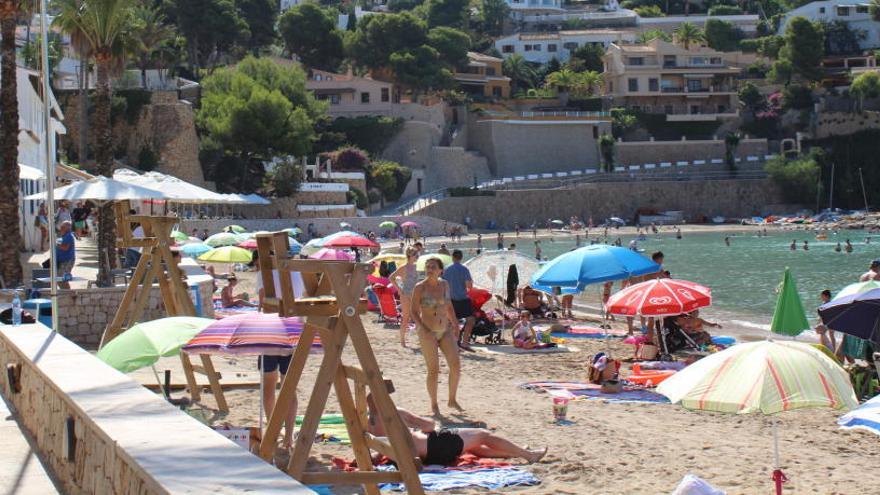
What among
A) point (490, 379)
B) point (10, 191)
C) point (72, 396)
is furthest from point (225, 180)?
point (72, 396)

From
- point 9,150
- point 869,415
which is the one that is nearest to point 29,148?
point 9,150

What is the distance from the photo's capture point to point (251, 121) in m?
56.3

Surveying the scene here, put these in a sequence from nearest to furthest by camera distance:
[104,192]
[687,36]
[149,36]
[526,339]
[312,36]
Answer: [104,192], [526,339], [149,36], [312,36], [687,36]

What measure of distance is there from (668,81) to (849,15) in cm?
2483

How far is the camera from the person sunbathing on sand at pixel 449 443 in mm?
8977

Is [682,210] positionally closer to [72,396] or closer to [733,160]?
[733,160]

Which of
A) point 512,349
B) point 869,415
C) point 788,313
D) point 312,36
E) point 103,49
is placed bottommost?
point 512,349

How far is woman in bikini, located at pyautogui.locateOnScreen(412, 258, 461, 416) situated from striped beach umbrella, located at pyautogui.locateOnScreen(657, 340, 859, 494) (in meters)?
3.44

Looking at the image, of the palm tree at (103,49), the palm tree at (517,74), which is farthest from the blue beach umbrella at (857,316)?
the palm tree at (517,74)

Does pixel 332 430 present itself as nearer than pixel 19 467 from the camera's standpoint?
No

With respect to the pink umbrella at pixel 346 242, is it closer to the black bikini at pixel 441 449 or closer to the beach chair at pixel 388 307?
the beach chair at pixel 388 307

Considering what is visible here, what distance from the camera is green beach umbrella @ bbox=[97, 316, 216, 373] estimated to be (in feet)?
28.1

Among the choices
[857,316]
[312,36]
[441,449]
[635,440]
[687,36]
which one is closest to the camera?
[441,449]

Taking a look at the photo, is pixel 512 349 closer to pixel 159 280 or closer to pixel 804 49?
pixel 159 280
